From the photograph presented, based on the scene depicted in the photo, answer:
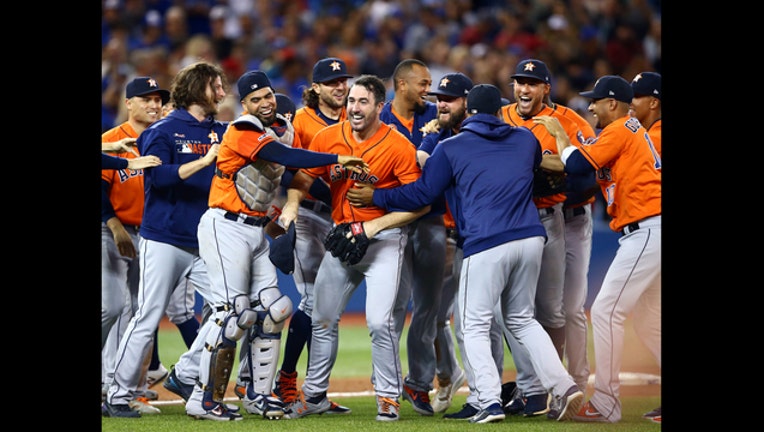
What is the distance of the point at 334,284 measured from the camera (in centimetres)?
567

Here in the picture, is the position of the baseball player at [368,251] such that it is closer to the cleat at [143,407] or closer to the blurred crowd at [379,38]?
the cleat at [143,407]

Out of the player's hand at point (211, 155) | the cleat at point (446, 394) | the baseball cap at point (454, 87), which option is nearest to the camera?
the player's hand at point (211, 155)

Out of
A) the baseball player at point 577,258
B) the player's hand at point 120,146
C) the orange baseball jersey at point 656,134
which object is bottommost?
the baseball player at point 577,258

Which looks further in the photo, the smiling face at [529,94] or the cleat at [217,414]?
the smiling face at [529,94]

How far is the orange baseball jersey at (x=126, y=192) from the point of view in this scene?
6.28 m

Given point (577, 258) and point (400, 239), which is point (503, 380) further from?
point (400, 239)

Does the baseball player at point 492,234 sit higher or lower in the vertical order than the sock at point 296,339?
higher

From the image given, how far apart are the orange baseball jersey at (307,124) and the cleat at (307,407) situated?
5.49 ft

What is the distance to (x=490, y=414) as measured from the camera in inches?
207

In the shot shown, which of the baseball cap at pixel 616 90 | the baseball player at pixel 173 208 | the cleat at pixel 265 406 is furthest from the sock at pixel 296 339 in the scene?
the baseball cap at pixel 616 90

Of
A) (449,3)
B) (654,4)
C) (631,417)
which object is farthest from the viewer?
(449,3)
